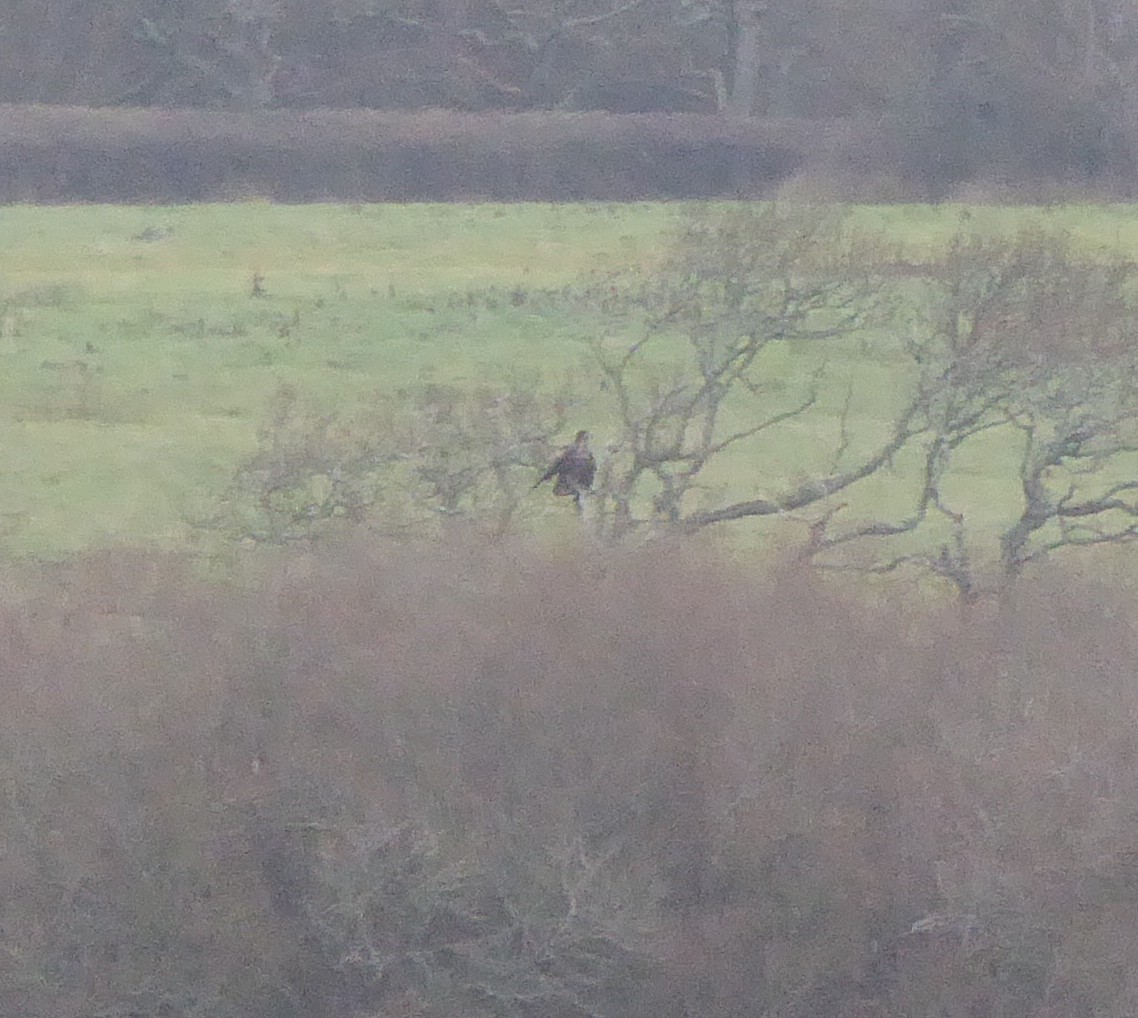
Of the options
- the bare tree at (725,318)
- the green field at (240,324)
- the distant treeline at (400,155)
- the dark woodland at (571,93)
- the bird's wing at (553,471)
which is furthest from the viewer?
the dark woodland at (571,93)

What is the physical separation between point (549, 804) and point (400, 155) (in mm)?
24715

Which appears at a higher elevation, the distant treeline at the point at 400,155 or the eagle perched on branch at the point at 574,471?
the distant treeline at the point at 400,155

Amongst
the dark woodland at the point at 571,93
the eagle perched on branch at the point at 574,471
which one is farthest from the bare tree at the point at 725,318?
the dark woodland at the point at 571,93

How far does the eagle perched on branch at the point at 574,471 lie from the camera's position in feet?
42.2

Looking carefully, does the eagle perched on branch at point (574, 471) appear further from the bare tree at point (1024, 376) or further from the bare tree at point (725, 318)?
the bare tree at point (1024, 376)

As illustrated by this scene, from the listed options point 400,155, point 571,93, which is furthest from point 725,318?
point 571,93

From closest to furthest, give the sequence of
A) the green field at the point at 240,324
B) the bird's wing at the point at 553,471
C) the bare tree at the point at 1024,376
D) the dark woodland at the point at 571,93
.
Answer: the bird's wing at the point at 553,471 < the bare tree at the point at 1024,376 < the green field at the point at 240,324 < the dark woodland at the point at 571,93

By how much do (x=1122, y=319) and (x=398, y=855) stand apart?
5.69 m

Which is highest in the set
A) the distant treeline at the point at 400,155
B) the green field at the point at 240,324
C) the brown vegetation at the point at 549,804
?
the distant treeline at the point at 400,155

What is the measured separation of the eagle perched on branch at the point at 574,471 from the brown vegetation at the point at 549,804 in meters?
0.78

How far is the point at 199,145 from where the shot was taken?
1358 inches

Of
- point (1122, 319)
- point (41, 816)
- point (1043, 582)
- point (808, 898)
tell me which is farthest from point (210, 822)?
point (1122, 319)

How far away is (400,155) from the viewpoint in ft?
115

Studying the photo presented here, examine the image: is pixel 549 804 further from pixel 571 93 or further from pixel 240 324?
pixel 571 93
